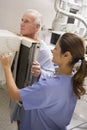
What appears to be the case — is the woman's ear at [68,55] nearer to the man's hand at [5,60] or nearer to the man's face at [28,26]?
the man's hand at [5,60]

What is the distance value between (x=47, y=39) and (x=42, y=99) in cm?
176

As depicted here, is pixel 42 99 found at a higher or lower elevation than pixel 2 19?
lower

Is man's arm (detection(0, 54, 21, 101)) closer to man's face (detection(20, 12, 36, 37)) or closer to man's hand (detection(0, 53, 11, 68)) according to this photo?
man's hand (detection(0, 53, 11, 68))

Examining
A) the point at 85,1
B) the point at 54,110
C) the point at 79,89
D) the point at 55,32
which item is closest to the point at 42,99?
the point at 54,110

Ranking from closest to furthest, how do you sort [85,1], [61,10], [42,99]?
1. [42,99]
2. [61,10]
3. [85,1]

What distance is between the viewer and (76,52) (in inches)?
42.9

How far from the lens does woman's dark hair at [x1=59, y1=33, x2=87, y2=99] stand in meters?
1.09

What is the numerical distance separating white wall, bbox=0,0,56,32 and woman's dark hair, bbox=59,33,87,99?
1.65 metres

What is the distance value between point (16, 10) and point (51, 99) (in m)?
1.86

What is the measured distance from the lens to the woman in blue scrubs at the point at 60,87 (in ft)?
3.53

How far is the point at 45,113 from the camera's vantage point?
1179mm

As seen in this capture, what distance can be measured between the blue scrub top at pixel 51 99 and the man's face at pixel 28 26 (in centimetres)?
55

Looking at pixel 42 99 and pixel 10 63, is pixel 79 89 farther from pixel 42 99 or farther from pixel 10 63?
pixel 10 63

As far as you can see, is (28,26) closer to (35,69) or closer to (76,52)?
(35,69)
